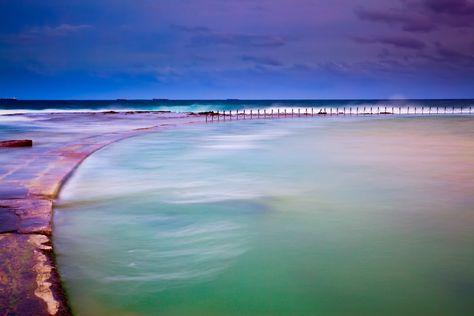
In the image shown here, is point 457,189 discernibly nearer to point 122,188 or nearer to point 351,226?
point 351,226

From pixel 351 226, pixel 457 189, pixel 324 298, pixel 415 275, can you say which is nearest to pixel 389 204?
pixel 351 226

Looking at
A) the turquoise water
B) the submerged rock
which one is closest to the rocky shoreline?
the turquoise water

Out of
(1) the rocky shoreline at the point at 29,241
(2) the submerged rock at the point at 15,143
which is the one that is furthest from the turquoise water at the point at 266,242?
(2) the submerged rock at the point at 15,143

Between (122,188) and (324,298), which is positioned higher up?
(122,188)

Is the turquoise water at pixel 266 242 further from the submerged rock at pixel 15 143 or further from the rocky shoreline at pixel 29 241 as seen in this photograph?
the submerged rock at pixel 15 143

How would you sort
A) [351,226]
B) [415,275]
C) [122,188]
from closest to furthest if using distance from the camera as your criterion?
[415,275]
[351,226]
[122,188]

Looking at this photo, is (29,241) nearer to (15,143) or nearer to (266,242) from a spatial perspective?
(266,242)

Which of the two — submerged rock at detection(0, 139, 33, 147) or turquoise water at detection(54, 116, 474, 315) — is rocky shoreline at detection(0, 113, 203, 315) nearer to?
turquoise water at detection(54, 116, 474, 315)

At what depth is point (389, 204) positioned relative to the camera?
270 inches

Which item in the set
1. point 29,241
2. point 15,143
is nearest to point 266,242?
point 29,241

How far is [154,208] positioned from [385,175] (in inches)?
199

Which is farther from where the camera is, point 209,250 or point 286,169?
point 286,169

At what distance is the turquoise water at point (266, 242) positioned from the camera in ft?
11.7

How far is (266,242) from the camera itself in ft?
16.4
